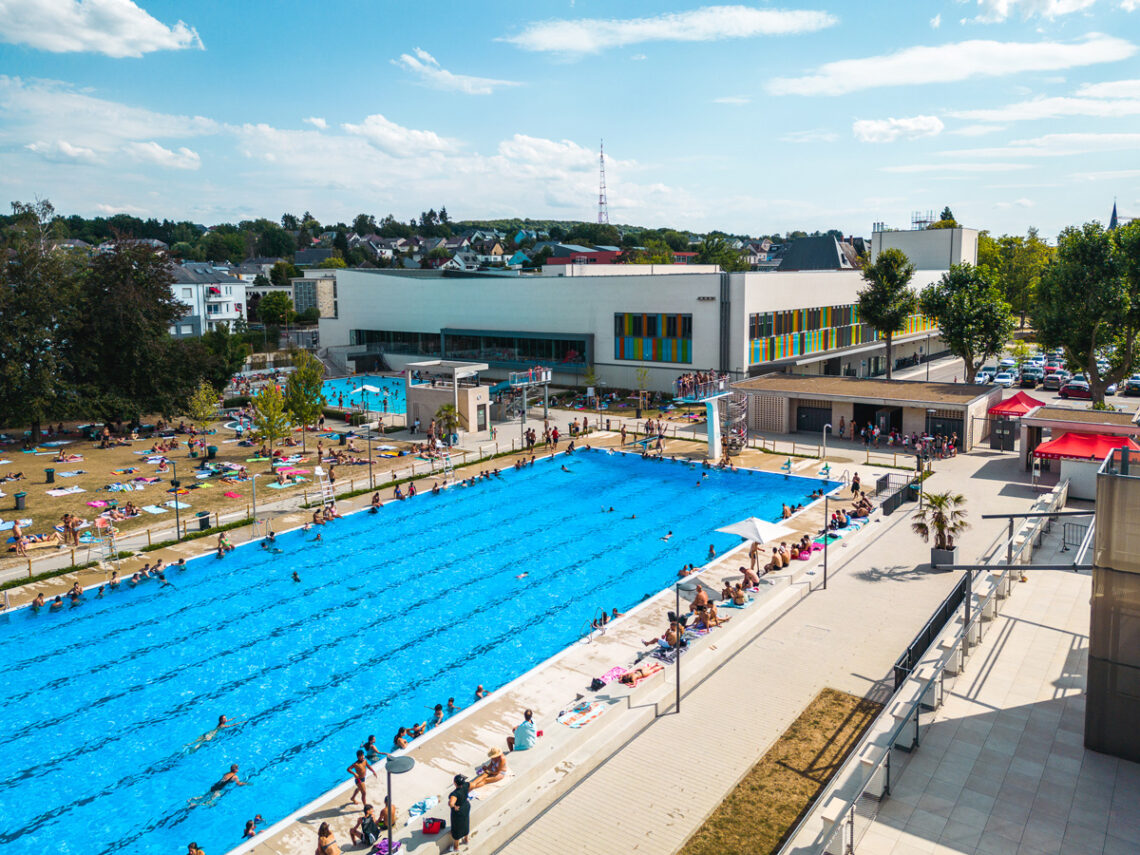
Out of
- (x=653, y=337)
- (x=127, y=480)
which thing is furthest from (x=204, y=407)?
(x=653, y=337)

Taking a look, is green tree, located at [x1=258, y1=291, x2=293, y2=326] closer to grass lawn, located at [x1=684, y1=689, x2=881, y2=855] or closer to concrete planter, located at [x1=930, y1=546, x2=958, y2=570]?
concrete planter, located at [x1=930, y1=546, x2=958, y2=570]

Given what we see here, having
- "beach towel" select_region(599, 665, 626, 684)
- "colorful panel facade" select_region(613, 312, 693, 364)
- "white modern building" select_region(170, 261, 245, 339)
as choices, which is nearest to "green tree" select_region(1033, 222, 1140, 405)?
"colorful panel facade" select_region(613, 312, 693, 364)

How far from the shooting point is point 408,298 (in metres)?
68.1

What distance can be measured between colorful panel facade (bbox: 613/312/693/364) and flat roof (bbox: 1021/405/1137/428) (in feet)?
71.6

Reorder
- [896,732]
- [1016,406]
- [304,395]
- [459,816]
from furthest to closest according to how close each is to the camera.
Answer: [304,395] < [1016,406] < [896,732] < [459,816]

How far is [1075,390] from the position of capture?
51.6 m

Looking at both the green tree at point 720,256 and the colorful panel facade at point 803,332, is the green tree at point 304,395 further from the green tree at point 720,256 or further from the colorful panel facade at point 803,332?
the green tree at point 720,256

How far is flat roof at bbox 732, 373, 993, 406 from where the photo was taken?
130 ft

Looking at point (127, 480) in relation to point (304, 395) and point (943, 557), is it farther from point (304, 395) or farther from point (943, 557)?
point (943, 557)

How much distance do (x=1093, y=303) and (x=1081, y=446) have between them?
49.5ft

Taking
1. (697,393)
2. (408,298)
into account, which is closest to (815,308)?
(697,393)

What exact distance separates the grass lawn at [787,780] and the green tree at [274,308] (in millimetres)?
86163

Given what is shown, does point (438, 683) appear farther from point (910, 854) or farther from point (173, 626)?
point (910, 854)

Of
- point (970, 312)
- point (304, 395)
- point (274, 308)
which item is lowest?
point (304, 395)
